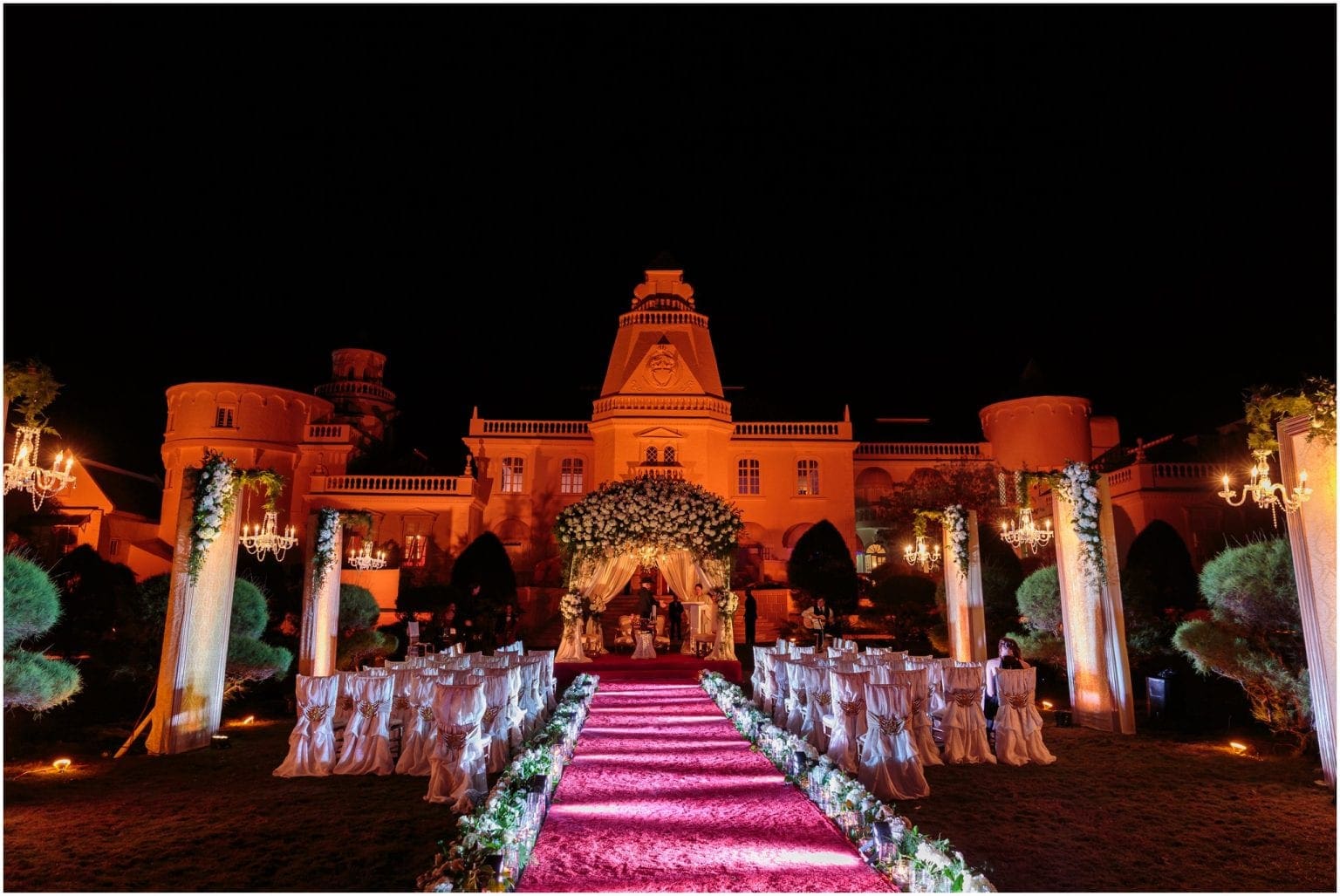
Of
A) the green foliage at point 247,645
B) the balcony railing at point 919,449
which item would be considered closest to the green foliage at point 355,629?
the green foliage at point 247,645

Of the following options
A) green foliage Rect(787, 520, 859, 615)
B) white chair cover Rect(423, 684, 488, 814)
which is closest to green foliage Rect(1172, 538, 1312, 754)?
white chair cover Rect(423, 684, 488, 814)

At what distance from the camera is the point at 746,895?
4.79 metres

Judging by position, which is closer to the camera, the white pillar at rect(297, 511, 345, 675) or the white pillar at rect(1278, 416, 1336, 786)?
the white pillar at rect(1278, 416, 1336, 786)

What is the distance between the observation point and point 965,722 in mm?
8805

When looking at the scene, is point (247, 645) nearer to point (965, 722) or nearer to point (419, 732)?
point (419, 732)

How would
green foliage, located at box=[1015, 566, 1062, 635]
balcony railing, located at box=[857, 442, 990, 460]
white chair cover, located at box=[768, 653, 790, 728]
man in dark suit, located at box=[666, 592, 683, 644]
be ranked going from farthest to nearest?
balcony railing, located at box=[857, 442, 990, 460], man in dark suit, located at box=[666, 592, 683, 644], green foliage, located at box=[1015, 566, 1062, 635], white chair cover, located at box=[768, 653, 790, 728]

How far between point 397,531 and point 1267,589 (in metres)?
28.2

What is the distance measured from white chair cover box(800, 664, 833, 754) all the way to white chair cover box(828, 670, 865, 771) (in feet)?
1.47

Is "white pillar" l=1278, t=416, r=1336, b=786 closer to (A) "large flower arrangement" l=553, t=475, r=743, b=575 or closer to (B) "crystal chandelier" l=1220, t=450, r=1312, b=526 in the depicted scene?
(B) "crystal chandelier" l=1220, t=450, r=1312, b=526

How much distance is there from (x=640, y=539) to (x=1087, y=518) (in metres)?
9.48

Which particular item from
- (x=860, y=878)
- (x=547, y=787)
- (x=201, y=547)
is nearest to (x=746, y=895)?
(x=860, y=878)

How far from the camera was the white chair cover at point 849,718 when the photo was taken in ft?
27.1

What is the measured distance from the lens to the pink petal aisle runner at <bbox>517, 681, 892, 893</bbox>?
5059 mm

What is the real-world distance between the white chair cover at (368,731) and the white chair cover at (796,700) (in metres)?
5.07
